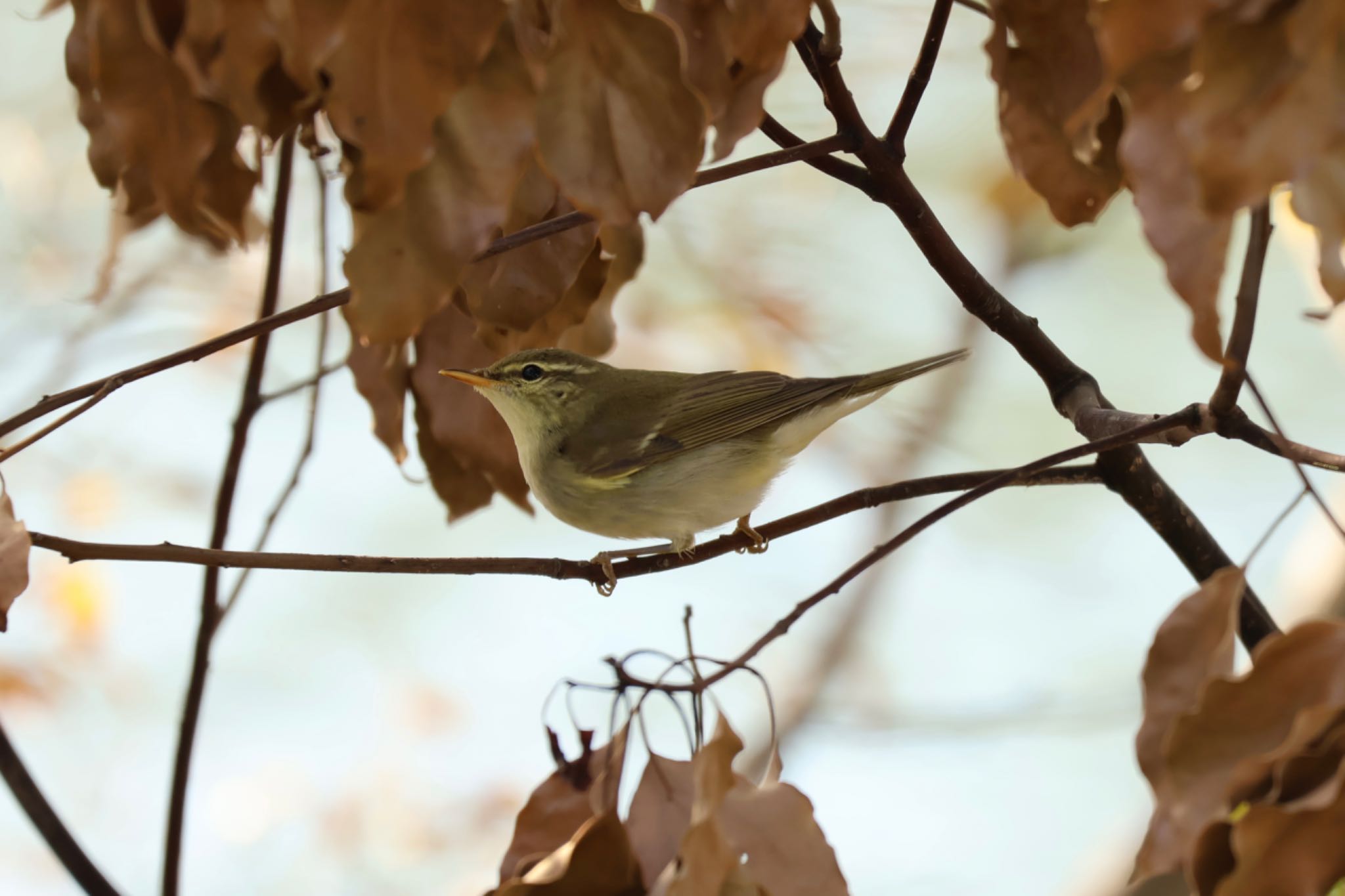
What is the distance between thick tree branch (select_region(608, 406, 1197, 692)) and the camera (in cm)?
145

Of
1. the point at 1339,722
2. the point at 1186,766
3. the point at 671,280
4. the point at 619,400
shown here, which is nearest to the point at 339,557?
the point at 1186,766

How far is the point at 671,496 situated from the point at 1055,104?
1.63m

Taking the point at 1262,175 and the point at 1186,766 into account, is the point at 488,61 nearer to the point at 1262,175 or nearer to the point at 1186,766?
the point at 1262,175

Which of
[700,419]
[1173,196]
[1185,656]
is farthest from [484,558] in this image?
[700,419]

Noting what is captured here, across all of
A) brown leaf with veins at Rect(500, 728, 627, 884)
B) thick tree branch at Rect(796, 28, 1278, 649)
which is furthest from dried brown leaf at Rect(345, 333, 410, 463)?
thick tree branch at Rect(796, 28, 1278, 649)

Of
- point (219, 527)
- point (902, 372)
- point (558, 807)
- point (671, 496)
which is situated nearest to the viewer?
point (558, 807)

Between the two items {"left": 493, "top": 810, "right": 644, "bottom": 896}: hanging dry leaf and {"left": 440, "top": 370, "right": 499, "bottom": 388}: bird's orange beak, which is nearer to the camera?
{"left": 493, "top": 810, "right": 644, "bottom": 896}: hanging dry leaf

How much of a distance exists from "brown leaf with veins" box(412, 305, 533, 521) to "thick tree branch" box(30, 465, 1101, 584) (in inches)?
10.8

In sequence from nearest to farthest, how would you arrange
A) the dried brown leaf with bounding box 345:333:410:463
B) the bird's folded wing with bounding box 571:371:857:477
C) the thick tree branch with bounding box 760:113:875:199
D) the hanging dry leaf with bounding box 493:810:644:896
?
the hanging dry leaf with bounding box 493:810:644:896 < the thick tree branch with bounding box 760:113:875:199 < the dried brown leaf with bounding box 345:333:410:463 < the bird's folded wing with bounding box 571:371:857:477

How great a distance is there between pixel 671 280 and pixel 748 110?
458 centimetres

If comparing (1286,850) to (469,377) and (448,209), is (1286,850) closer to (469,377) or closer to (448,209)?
(448,209)

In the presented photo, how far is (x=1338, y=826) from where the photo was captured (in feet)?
3.24

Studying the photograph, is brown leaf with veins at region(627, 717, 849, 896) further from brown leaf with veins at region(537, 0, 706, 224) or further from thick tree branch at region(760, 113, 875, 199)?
thick tree branch at region(760, 113, 875, 199)

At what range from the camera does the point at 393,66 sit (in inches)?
43.0
